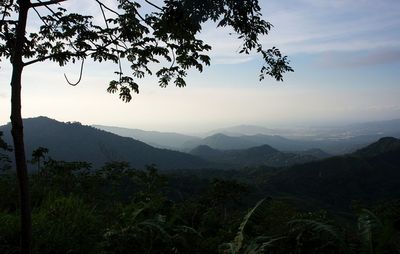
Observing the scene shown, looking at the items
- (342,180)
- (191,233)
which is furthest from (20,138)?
(342,180)

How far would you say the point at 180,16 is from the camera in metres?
4.62

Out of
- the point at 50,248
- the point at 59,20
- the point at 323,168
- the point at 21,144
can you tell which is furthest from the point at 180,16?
the point at 323,168

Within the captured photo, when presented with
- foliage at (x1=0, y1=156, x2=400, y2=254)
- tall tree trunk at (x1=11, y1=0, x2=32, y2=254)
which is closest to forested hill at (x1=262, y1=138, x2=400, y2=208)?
foliage at (x1=0, y1=156, x2=400, y2=254)

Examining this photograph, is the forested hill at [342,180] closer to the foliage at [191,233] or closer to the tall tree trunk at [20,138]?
the foliage at [191,233]

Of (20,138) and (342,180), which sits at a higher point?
(20,138)

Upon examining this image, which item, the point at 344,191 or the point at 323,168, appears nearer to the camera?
the point at 344,191

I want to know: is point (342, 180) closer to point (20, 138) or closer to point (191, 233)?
point (191, 233)

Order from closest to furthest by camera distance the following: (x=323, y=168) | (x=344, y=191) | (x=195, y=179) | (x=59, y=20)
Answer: (x=59, y=20) → (x=195, y=179) → (x=344, y=191) → (x=323, y=168)

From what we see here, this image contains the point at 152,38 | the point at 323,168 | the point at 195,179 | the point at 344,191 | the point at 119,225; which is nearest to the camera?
the point at 152,38

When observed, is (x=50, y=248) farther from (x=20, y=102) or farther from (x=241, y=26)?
(x=241, y=26)

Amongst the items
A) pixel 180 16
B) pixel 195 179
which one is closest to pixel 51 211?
pixel 180 16

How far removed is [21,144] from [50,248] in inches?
Answer: 61.2

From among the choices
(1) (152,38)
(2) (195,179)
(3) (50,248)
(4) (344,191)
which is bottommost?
(4) (344,191)

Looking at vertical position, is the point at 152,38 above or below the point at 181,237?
above
